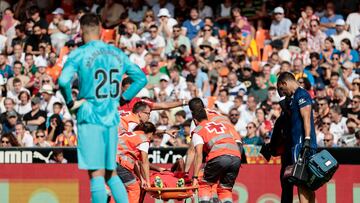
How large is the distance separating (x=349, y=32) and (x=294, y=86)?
8864 mm

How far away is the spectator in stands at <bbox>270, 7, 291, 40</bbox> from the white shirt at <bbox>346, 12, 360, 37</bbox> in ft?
4.15

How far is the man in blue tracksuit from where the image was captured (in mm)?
14078

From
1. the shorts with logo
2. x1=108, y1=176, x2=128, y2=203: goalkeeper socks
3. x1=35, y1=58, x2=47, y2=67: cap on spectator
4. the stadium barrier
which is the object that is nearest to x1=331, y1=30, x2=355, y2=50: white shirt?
the stadium barrier

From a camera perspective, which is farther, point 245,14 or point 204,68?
Result: point 245,14

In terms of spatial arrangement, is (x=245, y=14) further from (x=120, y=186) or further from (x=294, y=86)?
(x=120, y=186)

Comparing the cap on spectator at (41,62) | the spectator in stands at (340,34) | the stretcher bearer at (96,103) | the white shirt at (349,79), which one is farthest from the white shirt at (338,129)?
the stretcher bearer at (96,103)

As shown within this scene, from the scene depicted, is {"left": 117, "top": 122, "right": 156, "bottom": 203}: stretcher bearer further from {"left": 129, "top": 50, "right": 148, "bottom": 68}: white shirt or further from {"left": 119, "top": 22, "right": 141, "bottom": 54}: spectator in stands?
{"left": 119, "top": 22, "right": 141, "bottom": 54}: spectator in stands

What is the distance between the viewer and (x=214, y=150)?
15094 millimetres

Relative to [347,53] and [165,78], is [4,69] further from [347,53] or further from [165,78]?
[347,53]

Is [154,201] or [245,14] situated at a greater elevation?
[245,14]

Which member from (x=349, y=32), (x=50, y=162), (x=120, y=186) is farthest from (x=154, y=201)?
(x=349, y=32)

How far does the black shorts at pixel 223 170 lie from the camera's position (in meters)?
15.0

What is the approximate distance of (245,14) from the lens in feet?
80.5

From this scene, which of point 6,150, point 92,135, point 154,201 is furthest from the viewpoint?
point 6,150
